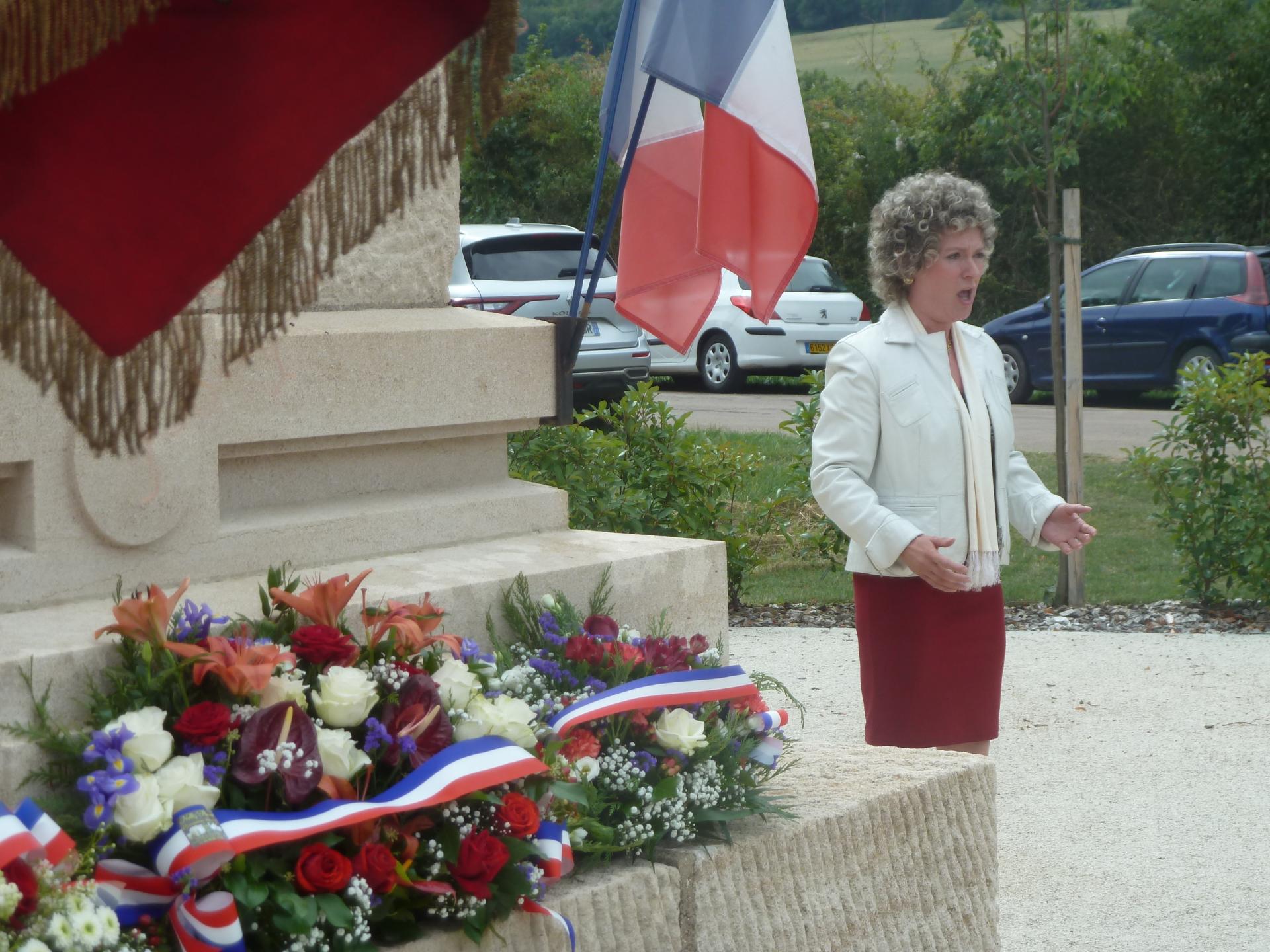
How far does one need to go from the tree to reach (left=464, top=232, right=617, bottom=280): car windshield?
14.8ft

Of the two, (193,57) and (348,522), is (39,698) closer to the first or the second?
(348,522)

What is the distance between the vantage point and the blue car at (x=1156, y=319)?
45.9 feet

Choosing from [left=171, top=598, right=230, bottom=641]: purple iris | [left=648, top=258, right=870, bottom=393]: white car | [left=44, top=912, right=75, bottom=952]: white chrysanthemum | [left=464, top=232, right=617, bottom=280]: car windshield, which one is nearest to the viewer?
[left=44, top=912, right=75, bottom=952]: white chrysanthemum

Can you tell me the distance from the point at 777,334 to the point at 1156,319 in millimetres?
3966

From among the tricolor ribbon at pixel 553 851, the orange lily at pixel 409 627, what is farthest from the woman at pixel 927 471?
the tricolor ribbon at pixel 553 851

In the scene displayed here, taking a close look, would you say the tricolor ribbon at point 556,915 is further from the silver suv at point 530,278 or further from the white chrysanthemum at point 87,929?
the silver suv at point 530,278

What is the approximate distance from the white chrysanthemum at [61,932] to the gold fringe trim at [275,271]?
0.61 meters

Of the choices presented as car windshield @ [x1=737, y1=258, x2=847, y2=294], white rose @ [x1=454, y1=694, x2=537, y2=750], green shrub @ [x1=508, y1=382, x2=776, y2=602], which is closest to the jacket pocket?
white rose @ [x1=454, y1=694, x2=537, y2=750]

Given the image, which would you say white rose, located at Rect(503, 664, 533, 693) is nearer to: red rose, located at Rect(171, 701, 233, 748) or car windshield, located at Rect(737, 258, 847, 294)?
red rose, located at Rect(171, 701, 233, 748)

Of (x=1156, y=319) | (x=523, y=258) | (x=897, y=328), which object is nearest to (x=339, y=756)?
(x=897, y=328)

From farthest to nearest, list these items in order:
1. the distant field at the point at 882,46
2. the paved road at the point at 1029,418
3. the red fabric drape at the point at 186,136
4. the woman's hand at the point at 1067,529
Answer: the distant field at the point at 882,46 → the paved road at the point at 1029,418 → the woman's hand at the point at 1067,529 → the red fabric drape at the point at 186,136

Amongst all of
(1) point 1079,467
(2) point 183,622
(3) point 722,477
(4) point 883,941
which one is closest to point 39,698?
(2) point 183,622

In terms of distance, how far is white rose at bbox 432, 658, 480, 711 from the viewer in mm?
2404

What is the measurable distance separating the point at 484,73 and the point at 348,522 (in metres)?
1.58
